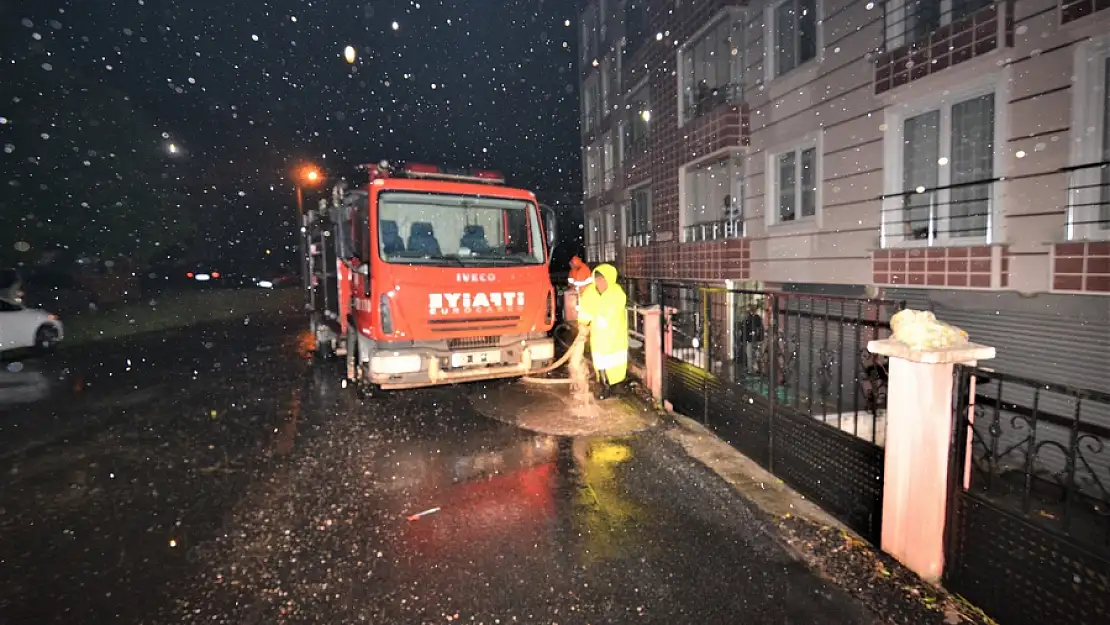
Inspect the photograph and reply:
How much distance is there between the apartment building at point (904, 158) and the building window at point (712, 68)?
0.13ft

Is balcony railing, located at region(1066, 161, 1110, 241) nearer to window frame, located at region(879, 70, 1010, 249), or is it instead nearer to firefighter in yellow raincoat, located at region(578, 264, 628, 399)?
window frame, located at region(879, 70, 1010, 249)

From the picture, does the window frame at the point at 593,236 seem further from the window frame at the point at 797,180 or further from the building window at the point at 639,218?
the window frame at the point at 797,180

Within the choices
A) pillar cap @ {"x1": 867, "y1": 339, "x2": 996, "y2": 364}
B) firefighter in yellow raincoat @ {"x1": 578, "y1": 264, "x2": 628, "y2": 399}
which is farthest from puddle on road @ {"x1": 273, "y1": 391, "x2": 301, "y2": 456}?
pillar cap @ {"x1": 867, "y1": 339, "x2": 996, "y2": 364}

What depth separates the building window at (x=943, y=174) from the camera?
6762mm

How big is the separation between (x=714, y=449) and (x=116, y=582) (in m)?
5.00

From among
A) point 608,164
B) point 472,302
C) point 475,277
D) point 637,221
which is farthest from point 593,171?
point 472,302

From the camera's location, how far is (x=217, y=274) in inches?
1823

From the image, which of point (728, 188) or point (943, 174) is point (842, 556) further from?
point (728, 188)

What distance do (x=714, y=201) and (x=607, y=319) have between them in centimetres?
706

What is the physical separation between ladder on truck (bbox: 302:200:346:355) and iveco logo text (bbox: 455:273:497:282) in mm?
3410

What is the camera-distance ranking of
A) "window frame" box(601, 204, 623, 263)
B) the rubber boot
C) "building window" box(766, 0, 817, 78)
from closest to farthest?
the rubber boot < "building window" box(766, 0, 817, 78) < "window frame" box(601, 204, 623, 263)

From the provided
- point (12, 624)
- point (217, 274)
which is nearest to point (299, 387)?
point (12, 624)

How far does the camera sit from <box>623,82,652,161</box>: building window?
15922 millimetres

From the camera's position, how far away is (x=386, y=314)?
6934mm
